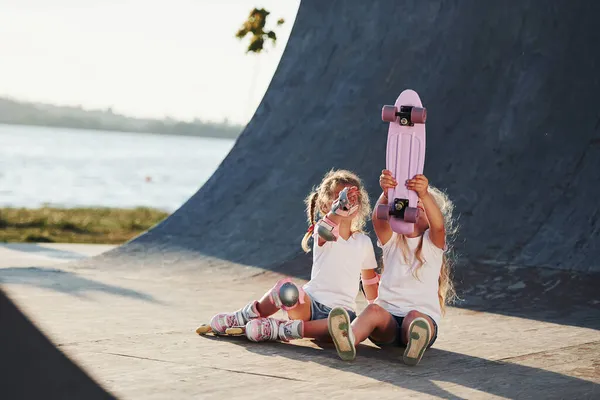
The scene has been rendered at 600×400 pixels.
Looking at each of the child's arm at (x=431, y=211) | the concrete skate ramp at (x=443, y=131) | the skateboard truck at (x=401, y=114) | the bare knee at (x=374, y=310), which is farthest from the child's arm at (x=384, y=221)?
the concrete skate ramp at (x=443, y=131)

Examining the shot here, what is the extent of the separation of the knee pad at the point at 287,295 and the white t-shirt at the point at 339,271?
13 cm

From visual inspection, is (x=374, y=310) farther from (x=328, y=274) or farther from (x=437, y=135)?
(x=437, y=135)

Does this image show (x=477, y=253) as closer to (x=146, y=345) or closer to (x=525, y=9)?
(x=525, y=9)

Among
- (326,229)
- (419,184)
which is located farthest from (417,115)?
(326,229)

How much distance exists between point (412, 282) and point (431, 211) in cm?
36

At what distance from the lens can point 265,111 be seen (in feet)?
33.6

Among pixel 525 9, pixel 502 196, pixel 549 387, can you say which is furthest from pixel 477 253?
pixel 549 387

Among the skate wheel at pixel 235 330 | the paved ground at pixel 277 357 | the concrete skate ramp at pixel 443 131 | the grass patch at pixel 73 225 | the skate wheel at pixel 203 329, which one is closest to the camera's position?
the paved ground at pixel 277 357

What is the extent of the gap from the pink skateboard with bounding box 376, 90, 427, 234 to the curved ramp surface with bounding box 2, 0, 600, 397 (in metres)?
2.44

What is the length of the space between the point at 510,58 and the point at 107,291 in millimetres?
4269

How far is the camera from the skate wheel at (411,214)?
15.3 feet

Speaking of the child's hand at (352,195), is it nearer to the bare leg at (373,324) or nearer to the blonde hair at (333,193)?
the blonde hair at (333,193)

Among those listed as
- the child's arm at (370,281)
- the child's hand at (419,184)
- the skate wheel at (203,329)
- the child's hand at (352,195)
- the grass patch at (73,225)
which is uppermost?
the child's hand at (419,184)

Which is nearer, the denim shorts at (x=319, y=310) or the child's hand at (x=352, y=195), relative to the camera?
the child's hand at (x=352, y=195)
